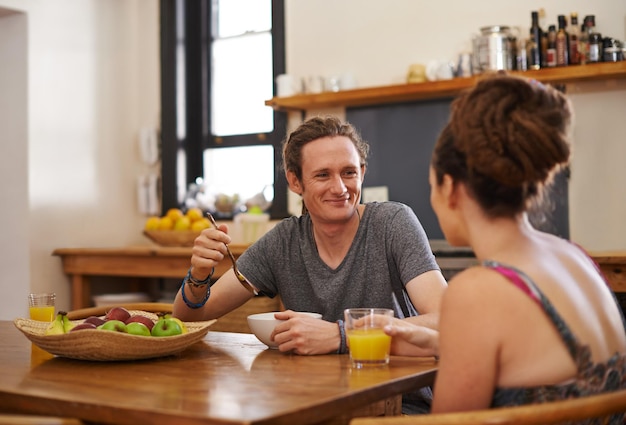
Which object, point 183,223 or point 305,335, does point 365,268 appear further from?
point 183,223

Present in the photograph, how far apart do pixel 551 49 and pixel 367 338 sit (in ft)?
8.14

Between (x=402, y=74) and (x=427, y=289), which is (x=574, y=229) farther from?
(x=427, y=289)

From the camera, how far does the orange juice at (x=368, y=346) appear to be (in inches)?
64.2

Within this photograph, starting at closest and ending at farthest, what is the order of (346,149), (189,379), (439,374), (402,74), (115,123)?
(439,374) → (189,379) → (346,149) → (402,74) → (115,123)

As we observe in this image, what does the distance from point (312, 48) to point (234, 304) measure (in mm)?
2609

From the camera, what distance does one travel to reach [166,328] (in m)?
1.82

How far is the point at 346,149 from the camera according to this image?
2.27 metres

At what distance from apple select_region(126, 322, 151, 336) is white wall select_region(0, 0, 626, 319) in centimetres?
256

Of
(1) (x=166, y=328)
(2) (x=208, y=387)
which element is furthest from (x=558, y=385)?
(1) (x=166, y=328)

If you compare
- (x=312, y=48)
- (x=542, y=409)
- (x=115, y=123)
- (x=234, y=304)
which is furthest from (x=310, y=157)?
(x=115, y=123)

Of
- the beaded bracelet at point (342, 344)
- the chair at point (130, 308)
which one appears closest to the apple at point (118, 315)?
the beaded bracelet at point (342, 344)

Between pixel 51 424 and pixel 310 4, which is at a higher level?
pixel 310 4

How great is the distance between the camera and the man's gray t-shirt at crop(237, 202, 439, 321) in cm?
215

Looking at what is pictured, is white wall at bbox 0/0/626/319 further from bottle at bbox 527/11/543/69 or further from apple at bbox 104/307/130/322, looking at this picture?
apple at bbox 104/307/130/322
